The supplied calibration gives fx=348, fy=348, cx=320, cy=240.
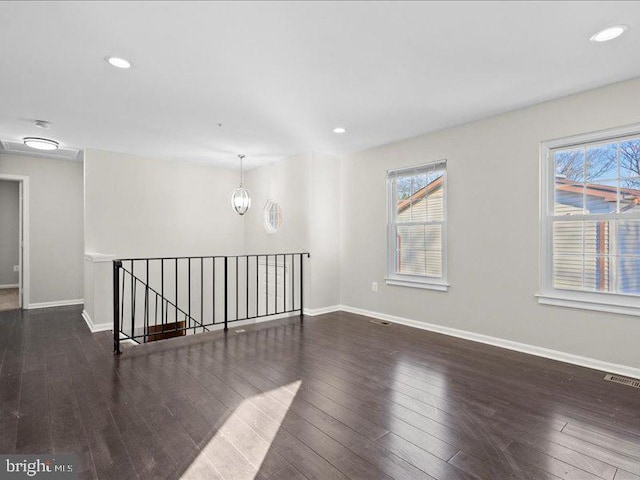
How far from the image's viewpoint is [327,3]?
1924 mm

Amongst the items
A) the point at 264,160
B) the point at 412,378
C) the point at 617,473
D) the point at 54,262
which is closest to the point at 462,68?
the point at 412,378

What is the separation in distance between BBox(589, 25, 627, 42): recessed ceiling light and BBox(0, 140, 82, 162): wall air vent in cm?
612

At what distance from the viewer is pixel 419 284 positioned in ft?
14.3

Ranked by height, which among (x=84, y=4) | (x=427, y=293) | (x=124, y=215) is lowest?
(x=427, y=293)

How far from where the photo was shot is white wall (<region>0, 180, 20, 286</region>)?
724 centimetres

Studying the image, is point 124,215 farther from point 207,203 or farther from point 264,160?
point 264,160

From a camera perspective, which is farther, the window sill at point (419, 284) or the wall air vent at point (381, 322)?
Result: the wall air vent at point (381, 322)

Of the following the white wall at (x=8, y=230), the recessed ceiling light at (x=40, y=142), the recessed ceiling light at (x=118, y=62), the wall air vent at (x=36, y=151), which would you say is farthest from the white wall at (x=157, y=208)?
the white wall at (x=8, y=230)

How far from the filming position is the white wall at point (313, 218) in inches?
203

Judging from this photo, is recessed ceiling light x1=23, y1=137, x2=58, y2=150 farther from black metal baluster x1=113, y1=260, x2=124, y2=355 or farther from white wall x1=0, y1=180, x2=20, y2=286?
white wall x1=0, y1=180, x2=20, y2=286

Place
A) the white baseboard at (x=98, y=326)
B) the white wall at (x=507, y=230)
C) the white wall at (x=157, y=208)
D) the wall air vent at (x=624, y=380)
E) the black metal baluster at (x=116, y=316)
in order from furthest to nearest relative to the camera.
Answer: the white wall at (x=157, y=208)
the white baseboard at (x=98, y=326)
the black metal baluster at (x=116, y=316)
the white wall at (x=507, y=230)
the wall air vent at (x=624, y=380)

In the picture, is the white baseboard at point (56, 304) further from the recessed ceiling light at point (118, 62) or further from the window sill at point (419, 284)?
the window sill at point (419, 284)

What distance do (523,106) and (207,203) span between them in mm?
4939

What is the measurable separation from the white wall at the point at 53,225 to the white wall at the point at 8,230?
2.34m
